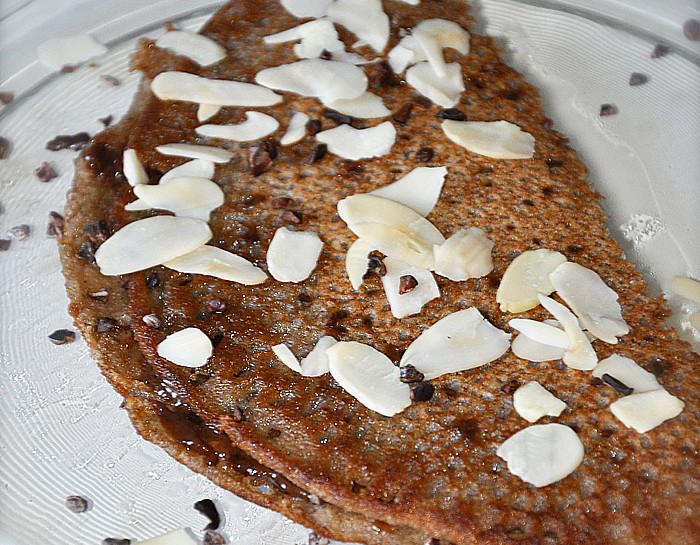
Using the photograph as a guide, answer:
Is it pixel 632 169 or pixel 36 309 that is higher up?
pixel 36 309

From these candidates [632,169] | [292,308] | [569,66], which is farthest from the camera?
[569,66]

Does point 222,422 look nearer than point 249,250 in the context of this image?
Yes

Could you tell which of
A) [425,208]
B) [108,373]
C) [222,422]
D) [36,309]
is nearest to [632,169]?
[425,208]

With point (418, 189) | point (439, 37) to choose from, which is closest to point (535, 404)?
point (418, 189)

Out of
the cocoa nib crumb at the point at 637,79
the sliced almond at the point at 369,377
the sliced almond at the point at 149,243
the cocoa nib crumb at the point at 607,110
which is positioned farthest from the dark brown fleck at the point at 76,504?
the cocoa nib crumb at the point at 637,79

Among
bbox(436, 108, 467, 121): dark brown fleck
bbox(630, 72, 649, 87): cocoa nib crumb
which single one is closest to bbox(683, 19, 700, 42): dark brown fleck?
bbox(630, 72, 649, 87): cocoa nib crumb

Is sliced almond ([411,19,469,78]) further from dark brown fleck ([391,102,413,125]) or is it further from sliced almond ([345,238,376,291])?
sliced almond ([345,238,376,291])

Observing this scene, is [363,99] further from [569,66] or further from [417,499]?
[417,499]
